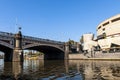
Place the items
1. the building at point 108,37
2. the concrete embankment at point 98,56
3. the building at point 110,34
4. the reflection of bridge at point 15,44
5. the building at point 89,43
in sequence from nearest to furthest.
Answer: the reflection of bridge at point 15,44 < the concrete embankment at point 98,56 < the building at point 110,34 < the building at point 108,37 < the building at point 89,43

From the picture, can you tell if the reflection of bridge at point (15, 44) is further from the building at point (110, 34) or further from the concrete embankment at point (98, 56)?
the building at point (110, 34)

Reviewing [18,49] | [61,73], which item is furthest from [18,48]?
[61,73]

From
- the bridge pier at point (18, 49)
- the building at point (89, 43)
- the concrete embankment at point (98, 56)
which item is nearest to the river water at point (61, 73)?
the bridge pier at point (18, 49)

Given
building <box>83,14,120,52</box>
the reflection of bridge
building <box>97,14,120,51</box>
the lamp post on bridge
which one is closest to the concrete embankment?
building <box>97,14,120,51</box>

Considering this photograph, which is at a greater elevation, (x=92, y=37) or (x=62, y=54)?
(x=92, y=37)

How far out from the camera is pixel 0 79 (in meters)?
23.7

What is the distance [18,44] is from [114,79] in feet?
176

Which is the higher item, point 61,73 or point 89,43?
point 89,43

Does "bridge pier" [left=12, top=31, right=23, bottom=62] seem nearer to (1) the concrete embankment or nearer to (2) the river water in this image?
(2) the river water

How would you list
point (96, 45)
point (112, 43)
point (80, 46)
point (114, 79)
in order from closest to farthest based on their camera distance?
point (114, 79) → point (112, 43) → point (96, 45) → point (80, 46)

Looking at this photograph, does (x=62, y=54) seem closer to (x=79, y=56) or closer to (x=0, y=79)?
(x=79, y=56)

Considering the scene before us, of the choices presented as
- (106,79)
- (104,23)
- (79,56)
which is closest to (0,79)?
(106,79)

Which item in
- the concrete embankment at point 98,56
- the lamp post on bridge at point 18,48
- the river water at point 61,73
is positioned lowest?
→ the river water at point 61,73

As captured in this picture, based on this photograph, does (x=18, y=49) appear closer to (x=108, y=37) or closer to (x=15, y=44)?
(x=15, y=44)
